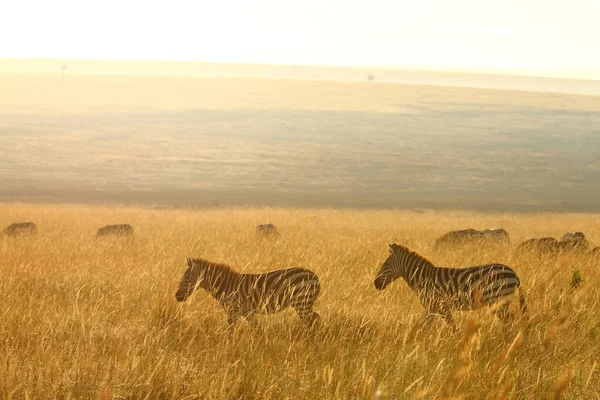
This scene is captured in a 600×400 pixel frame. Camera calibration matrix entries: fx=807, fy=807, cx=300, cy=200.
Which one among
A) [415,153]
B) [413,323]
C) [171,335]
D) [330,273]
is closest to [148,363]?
[171,335]

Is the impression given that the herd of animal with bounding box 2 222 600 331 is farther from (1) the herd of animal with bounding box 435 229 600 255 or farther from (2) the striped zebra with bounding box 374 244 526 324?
(1) the herd of animal with bounding box 435 229 600 255

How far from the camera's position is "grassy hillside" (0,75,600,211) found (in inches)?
1839

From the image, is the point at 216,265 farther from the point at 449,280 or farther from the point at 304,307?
the point at 449,280

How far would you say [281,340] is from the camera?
6.34 metres

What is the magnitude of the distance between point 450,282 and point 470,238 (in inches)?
374

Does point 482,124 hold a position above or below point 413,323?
above

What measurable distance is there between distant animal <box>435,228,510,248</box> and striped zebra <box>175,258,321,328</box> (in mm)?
8877

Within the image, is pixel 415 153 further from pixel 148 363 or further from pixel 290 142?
pixel 148 363

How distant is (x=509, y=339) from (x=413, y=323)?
37.5 inches

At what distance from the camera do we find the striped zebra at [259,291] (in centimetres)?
701

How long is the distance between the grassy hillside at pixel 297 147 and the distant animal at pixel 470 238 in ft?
73.6

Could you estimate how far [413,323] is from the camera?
23.3ft

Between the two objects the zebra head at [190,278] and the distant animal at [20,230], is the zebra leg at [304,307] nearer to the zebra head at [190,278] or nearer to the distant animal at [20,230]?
the zebra head at [190,278]

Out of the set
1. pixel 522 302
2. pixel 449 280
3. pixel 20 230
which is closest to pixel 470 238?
pixel 449 280
